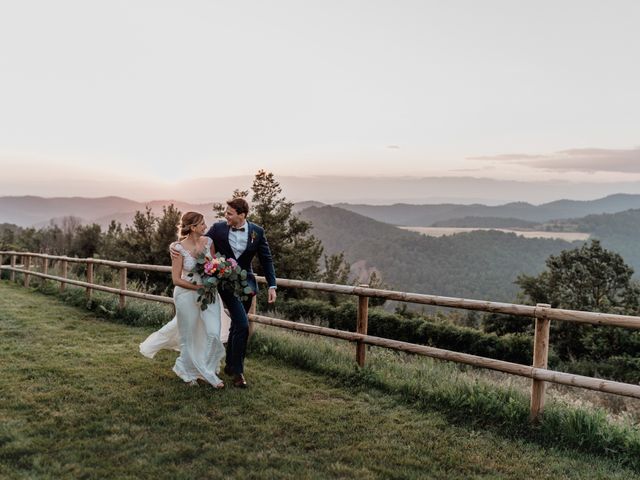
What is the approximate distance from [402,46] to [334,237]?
139233 mm

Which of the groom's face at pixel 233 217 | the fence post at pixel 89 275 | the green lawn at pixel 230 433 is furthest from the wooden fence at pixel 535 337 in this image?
the fence post at pixel 89 275

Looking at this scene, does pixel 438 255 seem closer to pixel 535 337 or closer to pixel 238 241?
pixel 238 241

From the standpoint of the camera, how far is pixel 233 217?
5848mm

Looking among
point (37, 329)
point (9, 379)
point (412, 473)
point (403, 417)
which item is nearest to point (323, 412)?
point (403, 417)

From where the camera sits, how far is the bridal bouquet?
5723 millimetres

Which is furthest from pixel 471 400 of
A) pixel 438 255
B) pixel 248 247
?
pixel 438 255

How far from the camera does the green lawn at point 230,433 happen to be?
158 inches

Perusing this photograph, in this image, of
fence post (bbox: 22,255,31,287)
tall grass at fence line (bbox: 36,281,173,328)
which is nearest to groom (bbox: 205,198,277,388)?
tall grass at fence line (bbox: 36,281,173,328)

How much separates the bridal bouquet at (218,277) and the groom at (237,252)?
136 millimetres

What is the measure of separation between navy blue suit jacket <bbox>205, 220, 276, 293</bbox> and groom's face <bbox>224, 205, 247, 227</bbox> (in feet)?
0.37

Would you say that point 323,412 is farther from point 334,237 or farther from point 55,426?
point 334,237

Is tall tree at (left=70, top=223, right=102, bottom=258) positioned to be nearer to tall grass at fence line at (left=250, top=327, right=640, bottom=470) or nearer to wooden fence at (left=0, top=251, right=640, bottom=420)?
tall grass at fence line at (left=250, top=327, right=640, bottom=470)

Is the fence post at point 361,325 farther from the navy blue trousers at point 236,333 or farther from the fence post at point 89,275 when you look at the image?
the fence post at point 89,275

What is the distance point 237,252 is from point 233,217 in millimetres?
430
